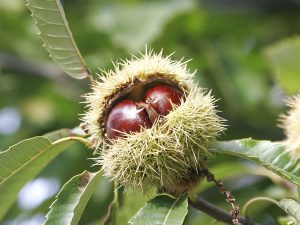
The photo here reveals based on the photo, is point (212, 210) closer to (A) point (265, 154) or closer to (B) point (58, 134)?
(A) point (265, 154)

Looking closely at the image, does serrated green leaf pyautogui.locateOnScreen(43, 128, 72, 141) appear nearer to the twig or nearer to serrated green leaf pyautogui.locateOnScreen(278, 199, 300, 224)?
the twig

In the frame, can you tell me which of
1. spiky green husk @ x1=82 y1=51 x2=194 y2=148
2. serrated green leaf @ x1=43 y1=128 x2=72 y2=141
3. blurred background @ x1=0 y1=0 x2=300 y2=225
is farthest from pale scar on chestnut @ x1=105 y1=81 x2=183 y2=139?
blurred background @ x1=0 y1=0 x2=300 y2=225

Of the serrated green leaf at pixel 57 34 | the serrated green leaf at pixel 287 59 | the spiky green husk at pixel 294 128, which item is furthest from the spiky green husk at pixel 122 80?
the serrated green leaf at pixel 287 59

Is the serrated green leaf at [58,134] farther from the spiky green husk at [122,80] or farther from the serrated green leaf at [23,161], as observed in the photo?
the spiky green husk at [122,80]

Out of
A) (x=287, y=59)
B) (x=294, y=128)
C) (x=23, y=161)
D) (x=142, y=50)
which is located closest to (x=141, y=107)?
(x=23, y=161)

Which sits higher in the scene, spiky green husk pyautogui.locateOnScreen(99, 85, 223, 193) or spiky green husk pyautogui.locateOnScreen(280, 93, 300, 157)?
spiky green husk pyautogui.locateOnScreen(99, 85, 223, 193)

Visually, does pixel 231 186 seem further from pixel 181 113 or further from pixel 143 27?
pixel 181 113
